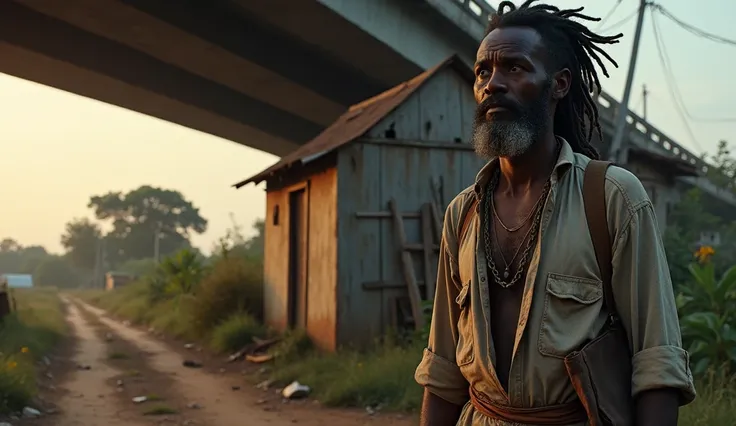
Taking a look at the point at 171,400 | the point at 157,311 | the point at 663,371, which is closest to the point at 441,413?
the point at 663,371

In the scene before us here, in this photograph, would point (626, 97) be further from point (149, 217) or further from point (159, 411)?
point (149, 217)

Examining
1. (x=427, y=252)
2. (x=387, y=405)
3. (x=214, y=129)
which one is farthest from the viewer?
(x=214, y=129)

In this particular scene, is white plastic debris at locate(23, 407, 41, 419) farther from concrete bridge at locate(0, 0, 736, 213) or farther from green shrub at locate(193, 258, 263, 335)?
concrete bridge at locate(0, 0, 736, 213)

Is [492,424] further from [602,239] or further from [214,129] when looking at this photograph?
[214,129]

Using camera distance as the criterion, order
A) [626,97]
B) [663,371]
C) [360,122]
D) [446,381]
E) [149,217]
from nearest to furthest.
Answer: [663,371]
[446,381]
[360,122]
[626,97]
[149,217]

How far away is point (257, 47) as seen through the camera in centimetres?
1447

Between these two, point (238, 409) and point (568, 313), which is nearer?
point (568, 313)

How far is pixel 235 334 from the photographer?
1223cm

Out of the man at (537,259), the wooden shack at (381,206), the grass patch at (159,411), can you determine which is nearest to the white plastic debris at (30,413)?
the grass patch at (159,411)

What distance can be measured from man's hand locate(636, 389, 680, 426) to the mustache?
0.75 m

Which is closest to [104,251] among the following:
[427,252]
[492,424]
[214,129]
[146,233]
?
[146,233]

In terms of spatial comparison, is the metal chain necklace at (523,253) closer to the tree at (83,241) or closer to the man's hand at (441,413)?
the man's hand at (441,413)

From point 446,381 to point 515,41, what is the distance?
37.6 inches

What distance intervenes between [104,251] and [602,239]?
262 feet
